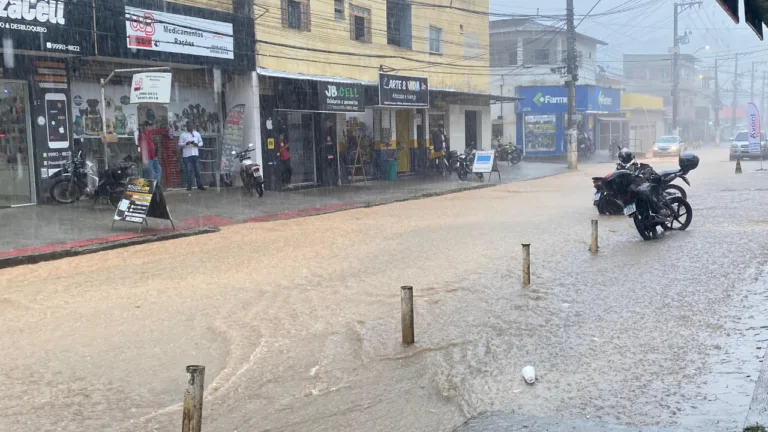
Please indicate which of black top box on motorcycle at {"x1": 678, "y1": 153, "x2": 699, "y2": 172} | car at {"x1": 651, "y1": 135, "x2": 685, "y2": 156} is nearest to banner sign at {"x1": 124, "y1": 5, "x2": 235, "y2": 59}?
black top box on motorcycle at {"x1": 678, "y1": 153, "x2": 699, "y2": 172}

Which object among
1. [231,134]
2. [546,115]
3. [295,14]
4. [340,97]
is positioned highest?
[295,14]

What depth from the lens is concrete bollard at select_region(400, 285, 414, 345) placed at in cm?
621

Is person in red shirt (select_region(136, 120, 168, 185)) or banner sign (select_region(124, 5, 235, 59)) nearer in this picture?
banner sign (select_region(124, 5, 235, 59))

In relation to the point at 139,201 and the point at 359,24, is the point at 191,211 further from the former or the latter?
the point at 359,24

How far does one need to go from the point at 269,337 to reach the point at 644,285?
460 cm

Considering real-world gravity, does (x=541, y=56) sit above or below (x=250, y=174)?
above

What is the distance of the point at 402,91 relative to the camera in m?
24.0

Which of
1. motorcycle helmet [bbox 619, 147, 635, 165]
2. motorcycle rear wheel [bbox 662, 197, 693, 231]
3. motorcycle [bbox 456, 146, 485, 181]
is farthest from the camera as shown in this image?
motorcycle [bbox 456, 146, 485, 181]

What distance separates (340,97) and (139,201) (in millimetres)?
9684

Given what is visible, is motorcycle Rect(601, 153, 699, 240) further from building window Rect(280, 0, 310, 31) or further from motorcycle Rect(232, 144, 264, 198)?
building window Rect(280, 0, 310, 31)

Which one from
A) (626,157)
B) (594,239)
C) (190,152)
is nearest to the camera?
(594,239)

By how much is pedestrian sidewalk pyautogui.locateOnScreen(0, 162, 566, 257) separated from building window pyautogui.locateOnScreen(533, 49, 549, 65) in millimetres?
28933

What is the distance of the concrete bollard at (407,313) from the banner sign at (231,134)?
1438 cm

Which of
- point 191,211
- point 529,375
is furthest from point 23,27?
point 529,375
